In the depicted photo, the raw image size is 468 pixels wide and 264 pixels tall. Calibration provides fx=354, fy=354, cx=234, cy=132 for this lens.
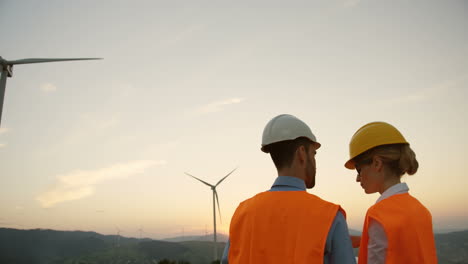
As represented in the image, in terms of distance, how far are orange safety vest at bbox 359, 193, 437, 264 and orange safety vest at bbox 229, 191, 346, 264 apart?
0.61 m

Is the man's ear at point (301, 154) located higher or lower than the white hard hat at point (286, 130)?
lower

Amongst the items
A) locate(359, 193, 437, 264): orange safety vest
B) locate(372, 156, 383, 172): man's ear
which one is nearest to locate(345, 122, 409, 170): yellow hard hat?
locate(372, 156, 383, 172): man's ear

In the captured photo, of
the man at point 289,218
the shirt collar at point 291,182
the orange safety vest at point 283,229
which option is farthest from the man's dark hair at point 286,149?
the orange safety vest at point 283,229

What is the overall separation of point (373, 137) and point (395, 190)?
70 cm

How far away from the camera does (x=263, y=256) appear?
3.29 metres

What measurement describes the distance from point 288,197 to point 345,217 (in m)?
0.56

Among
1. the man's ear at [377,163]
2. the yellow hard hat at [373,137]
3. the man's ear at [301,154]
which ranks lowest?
the man's ear at [377,163]

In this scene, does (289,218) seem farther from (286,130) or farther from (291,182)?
(286,130)

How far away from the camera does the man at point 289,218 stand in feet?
10.3

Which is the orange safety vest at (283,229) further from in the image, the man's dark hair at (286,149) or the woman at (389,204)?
the woman at (389,204)

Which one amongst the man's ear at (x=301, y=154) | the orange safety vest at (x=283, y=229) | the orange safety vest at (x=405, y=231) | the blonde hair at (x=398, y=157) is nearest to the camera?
the orange safety vest at (x=283, y=229)

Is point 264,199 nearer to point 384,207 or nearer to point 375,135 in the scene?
point 384,207

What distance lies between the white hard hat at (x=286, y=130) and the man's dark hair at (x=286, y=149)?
0.23 ft

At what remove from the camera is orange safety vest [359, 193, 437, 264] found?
3.47m
